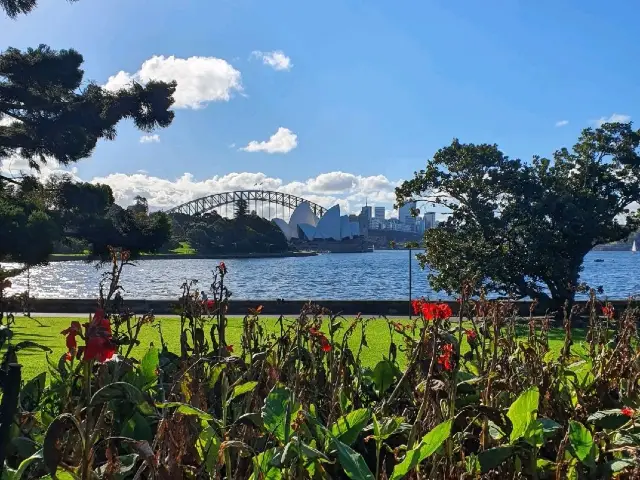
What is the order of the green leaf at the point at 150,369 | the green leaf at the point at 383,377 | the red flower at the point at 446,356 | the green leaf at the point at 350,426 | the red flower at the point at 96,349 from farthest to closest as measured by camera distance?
1. the green leaf at the point at 383,377
2. the green leaf at the point at 150,369
3. the red flower at the point at 446,356
4. the green leaf at the point at 350,426
5. the red flower at the point at 96,349

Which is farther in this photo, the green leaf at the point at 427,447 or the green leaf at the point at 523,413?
the green leaf at the point at 523,413

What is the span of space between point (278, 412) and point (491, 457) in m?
Result: 0.41

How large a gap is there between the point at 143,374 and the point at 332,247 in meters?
89.4

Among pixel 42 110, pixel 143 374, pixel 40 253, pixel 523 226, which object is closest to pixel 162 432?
pixel 143 374

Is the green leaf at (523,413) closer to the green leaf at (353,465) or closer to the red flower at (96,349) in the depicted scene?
the green leaf at (353,465)

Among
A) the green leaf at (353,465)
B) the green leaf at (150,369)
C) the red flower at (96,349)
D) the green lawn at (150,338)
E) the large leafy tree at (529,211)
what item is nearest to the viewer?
the red flower at (96,349)

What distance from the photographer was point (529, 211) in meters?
12.8

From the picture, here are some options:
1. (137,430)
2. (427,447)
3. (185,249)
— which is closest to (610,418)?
(427,447)

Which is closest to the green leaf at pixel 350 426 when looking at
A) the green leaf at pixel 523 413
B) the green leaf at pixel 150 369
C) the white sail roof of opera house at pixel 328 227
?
the green leaf at pixel 523 413

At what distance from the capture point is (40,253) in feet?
25.0

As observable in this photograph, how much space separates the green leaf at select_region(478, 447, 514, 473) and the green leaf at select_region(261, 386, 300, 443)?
1.17ft

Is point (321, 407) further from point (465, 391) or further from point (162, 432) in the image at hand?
point (162, 432)

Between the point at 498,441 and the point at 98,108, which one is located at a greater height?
the point at 98,108

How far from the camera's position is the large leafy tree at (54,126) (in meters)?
7.54
